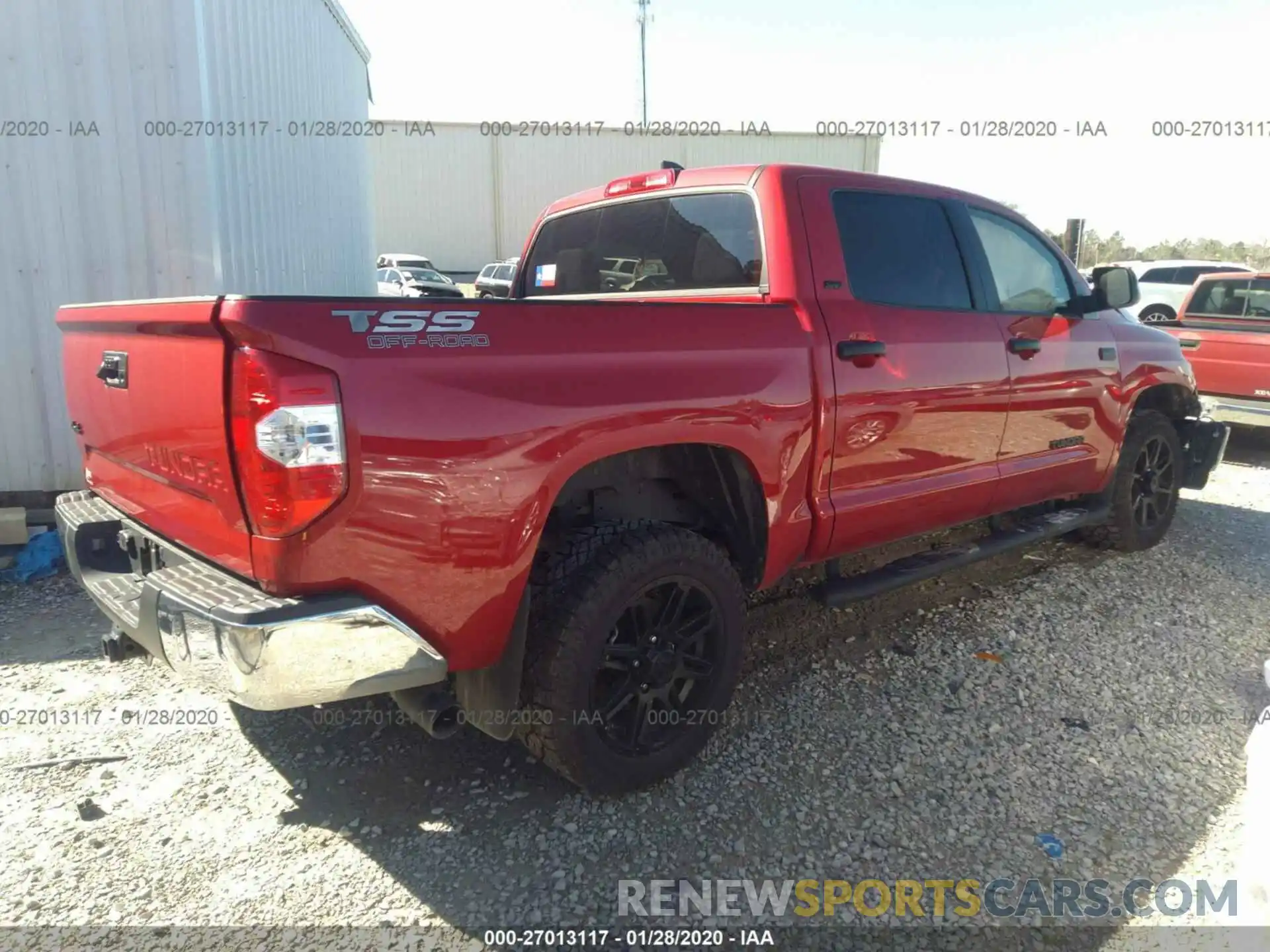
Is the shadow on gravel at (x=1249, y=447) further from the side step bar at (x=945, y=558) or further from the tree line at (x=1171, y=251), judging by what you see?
the tree line at (x=1171, y=251)

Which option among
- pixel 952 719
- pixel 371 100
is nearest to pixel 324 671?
pixel 952 719

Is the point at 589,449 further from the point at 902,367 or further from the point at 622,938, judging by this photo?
the point at 902,367

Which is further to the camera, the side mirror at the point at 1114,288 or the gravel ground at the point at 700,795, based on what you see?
the side mirror at the point at 1114,288

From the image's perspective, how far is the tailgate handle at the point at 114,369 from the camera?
7.96 feet

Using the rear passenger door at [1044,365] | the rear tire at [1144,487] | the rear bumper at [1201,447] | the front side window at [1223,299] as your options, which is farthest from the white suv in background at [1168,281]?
the rear passenger door at [1044,365]

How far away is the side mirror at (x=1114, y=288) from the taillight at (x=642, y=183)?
2226 millimetres

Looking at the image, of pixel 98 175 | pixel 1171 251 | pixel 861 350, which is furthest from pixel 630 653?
pixel 1171 251

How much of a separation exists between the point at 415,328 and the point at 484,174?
34495 mm

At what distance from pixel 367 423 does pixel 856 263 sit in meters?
2.02

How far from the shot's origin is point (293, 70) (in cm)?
713

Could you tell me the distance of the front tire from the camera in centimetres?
240

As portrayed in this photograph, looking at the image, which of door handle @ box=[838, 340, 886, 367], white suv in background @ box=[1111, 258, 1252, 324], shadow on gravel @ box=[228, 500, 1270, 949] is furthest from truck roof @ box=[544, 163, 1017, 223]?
white suv in background @ box=[1111, 258, 1252, 324]

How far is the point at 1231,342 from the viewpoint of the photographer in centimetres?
754

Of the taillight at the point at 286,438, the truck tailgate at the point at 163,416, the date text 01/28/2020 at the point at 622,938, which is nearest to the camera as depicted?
the taillight at the point at 286,438
